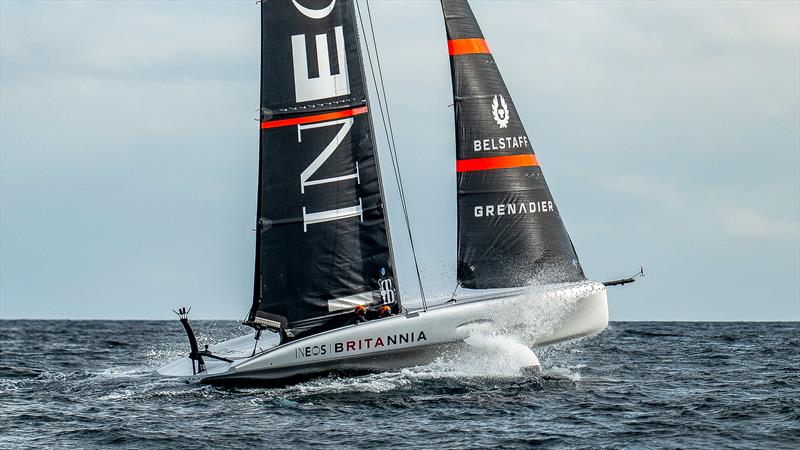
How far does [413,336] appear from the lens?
19.8 m

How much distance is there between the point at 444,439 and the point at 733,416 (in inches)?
190

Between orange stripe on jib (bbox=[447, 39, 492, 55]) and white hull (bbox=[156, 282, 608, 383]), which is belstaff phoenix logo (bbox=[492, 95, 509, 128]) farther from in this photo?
white hull (bbox=[156, 282, 608, 383])

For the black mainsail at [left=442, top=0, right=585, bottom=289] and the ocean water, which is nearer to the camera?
the ocean water

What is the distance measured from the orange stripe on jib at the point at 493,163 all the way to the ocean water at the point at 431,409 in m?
3.16

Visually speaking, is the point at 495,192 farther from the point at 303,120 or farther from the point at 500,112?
the point at 303,120

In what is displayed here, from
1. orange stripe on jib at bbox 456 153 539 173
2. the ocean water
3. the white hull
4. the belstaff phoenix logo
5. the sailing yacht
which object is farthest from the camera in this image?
the belstaff phoenix logo

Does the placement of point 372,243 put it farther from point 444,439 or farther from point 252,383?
point 444,439

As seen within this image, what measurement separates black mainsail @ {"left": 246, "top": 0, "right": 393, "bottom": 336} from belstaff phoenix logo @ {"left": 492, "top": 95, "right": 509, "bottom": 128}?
231 centimetres

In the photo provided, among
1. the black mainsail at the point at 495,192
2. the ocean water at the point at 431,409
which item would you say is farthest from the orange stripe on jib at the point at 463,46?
the ocean water at the point at 431,409

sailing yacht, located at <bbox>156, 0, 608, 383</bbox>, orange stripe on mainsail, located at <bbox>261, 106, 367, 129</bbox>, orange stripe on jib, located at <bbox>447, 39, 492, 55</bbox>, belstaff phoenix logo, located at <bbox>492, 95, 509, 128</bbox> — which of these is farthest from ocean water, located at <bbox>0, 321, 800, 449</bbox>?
orange stripe on jib, located at <bbox>447, 39, 492, 55</bbox>

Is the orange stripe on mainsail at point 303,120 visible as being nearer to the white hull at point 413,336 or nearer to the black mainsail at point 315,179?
the black mainsail at point 315,179

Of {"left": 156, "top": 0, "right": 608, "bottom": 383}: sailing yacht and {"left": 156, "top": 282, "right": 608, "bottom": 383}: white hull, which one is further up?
{"left": 156, "top": 0, "right": 608, "bottom": 383}: sailing yacht

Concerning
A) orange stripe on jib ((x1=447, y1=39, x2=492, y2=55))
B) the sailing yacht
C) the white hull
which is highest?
orange stripe on jib ((x1=447, y1=39, x2=492, y2=55))

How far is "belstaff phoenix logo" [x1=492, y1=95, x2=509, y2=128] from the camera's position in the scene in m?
21.4
